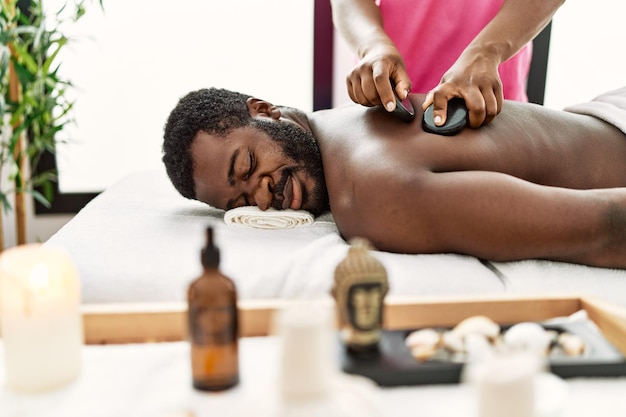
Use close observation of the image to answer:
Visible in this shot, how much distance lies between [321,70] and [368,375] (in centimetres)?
233

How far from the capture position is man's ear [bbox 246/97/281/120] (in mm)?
1733

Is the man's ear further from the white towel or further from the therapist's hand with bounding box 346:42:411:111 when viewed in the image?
the white towel

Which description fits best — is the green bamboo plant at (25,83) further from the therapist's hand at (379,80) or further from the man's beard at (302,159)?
the therapist's hand at (379,80)

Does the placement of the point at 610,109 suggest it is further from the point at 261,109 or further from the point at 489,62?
the point at 261,109

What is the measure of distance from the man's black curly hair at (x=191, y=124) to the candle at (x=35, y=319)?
85 centimetres

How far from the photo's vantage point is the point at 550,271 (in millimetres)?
1231

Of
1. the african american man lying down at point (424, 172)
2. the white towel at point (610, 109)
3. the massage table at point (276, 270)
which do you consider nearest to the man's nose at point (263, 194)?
the african american man lying down at point (424, 172)

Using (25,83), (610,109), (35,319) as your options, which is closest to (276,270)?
(35,319)

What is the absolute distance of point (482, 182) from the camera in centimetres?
123

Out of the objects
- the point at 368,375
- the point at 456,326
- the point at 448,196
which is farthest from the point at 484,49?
the point at 368,375

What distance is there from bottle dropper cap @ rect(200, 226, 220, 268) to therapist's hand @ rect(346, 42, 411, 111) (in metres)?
0.73

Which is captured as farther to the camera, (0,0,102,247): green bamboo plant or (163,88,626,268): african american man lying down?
(0,0,102,247): green bamboo plant

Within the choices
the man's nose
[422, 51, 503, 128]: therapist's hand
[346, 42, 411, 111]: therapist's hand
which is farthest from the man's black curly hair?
[422, 51, 503, 128]: therapist's hand

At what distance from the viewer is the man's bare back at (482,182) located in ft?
3.98
